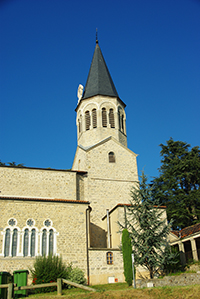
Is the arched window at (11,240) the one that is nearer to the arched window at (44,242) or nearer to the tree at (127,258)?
the arched window at (44,242)

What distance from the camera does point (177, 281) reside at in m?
15.4

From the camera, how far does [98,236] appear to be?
25094mm

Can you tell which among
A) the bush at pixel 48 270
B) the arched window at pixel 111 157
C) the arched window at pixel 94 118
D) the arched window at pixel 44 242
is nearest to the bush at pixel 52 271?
the bush at pixel 48 270

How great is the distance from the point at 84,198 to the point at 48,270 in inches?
383

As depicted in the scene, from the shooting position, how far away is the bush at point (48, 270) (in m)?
Answer: 17.4

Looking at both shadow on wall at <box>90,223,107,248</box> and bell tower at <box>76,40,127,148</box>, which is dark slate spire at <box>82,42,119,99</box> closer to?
bell tower at <box>76,40,127,148</box>

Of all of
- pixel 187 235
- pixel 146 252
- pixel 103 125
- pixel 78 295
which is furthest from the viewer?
pixel 103 125

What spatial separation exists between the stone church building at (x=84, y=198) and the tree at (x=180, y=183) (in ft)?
24.3

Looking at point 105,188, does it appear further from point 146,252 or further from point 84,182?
point 146,252

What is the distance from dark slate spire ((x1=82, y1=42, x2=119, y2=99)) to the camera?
33.1 m

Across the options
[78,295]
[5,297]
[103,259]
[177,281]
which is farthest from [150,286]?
[5,297]

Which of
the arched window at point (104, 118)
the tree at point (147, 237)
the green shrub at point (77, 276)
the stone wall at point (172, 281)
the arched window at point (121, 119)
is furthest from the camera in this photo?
the arched window at point (121, 119)

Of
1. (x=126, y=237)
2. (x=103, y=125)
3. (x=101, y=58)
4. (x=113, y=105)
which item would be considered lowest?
(x=126, y=237)

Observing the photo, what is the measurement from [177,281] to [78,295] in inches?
203
